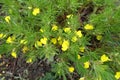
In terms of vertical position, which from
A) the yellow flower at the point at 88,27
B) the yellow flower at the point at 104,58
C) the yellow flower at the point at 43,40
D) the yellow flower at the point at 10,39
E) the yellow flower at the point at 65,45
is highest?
the yellow flower at the point at 88,27

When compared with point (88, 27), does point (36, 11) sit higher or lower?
higher

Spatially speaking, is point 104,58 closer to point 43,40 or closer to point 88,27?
point 88,27

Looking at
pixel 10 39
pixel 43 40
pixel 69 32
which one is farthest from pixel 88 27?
pixel 10 39

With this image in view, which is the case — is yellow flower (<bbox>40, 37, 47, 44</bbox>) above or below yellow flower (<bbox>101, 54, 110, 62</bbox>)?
above

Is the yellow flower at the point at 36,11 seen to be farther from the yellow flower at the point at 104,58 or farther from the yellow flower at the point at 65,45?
the yellow flower at the point at 104,58

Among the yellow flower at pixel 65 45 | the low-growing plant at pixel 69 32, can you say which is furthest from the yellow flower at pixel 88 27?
the yellow flower at pixel 65 45

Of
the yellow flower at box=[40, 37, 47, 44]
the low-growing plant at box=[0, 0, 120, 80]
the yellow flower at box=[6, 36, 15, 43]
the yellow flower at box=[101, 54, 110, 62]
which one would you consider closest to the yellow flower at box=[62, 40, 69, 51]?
the low-growing plant at box=[0, 0, 120, 80]

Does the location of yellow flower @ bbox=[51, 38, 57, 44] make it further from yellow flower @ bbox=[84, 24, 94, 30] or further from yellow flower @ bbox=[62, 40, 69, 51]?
yellow flower @ bbox=[84, 24, 94, 30]

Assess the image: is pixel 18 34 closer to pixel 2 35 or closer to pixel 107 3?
pixel 2 35
